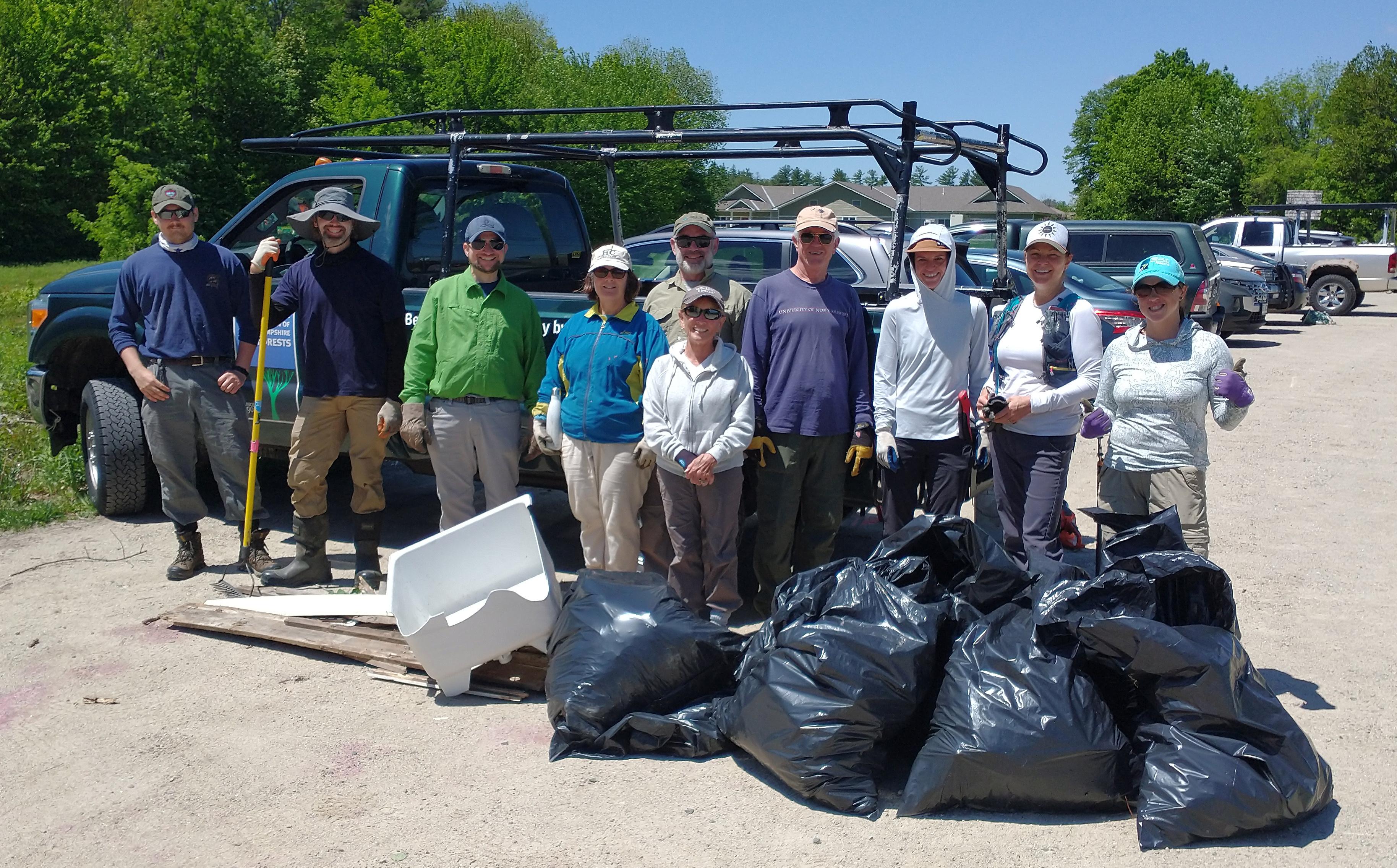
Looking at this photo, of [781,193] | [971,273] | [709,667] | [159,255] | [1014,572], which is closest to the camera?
[1014,572]

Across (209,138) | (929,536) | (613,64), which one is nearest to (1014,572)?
(929,536)

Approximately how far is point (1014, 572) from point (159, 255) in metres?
4.50

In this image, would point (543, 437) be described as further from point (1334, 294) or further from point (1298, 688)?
point (1334, 294)

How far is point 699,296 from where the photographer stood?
14.5ft

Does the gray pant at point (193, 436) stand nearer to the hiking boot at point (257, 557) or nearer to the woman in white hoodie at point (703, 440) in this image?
the hiking boot at point (257, 557)

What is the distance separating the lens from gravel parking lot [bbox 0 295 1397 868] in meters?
3.19

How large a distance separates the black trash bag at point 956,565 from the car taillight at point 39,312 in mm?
5774

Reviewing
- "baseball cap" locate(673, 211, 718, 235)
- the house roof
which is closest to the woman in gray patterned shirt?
"baseball cap" locate(673, 211, 718, 235)

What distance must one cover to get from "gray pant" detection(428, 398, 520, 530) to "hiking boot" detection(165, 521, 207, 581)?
5.19 ft

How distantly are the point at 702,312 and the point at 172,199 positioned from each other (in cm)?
297

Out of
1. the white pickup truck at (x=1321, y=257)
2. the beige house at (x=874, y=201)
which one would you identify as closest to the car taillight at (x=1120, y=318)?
the white pickup truck at (x=1321, y=257)

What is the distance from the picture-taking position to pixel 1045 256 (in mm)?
4223

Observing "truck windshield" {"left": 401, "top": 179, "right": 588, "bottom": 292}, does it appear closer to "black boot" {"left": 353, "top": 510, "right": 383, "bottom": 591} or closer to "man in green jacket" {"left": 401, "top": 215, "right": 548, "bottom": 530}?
"man in green jacket" {"left": 401, "top": 215, "right": 548, "bottom": 530}

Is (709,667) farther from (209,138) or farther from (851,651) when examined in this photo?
(209,138)
